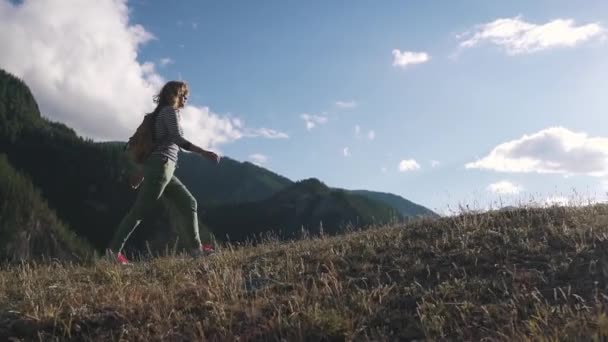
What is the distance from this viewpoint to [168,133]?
7.89m

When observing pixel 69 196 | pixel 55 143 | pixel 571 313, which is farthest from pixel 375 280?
pixel 55 143

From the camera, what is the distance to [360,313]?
15.0 feet

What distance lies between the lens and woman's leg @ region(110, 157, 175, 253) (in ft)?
25.1

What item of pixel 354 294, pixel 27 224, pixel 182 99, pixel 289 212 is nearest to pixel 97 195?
pixel 27 224

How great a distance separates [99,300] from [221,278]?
126 centimetres

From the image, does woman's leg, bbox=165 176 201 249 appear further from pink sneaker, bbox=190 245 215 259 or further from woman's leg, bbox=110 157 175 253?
woman's leg, bbox=110 157 175 253

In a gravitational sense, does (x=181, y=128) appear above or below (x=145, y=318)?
above

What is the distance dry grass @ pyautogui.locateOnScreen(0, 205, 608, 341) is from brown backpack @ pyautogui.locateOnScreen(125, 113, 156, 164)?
5.13 feet

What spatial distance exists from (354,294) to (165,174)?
3729 millimetres

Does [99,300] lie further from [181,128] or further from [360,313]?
[181,128]

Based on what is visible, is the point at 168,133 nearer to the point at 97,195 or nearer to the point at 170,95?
the point at 170,95

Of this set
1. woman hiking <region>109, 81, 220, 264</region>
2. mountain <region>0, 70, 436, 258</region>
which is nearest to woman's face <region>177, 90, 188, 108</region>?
woman hiking <region>109, 81, 220, 264</region>

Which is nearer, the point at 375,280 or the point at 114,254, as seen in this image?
the point at 375,280

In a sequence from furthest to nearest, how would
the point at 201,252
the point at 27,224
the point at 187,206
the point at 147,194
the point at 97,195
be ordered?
the point at 97,195, the point at 27,224, the point at 187,206, the point at 201,252, the point at 147,194
